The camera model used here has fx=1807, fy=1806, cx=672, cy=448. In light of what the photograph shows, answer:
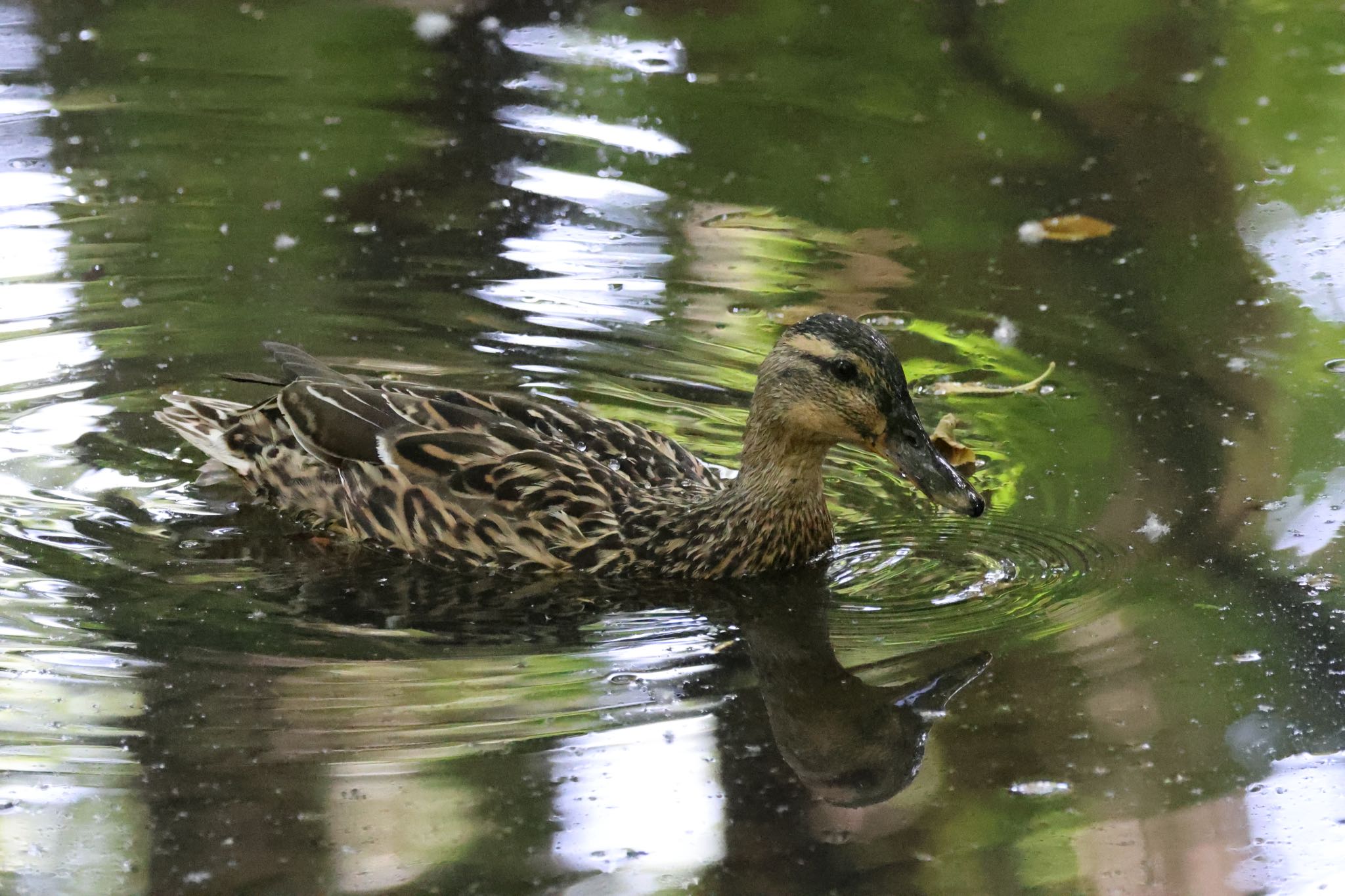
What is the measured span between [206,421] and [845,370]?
244 cm

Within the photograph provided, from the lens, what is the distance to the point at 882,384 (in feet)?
18.5

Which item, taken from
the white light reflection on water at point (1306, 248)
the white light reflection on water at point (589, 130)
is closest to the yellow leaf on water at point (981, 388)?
the white light reflection on water at point (1306, 248)

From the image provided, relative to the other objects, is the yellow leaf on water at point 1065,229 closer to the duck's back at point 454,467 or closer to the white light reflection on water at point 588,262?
the white light reflection on water at point 588,262

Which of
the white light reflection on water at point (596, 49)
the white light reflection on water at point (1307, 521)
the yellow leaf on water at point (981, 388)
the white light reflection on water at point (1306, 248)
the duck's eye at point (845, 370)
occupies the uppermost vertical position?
the white light reflection on water at point (596, 49)

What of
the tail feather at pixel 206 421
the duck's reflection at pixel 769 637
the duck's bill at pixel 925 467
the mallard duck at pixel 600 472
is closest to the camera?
the duck's reflection at pixel 769 637

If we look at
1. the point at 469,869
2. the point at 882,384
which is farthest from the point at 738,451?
the point at 469,869

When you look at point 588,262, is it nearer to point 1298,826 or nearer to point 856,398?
point 856,398

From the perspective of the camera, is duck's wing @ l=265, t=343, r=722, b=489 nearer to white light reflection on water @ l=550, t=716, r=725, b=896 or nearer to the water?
the water

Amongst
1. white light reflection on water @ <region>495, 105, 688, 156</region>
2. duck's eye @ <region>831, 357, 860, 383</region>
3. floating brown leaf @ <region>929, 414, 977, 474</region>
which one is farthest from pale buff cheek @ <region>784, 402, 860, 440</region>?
white light reflection on water @ <region>495, 105, 688, 156</region>

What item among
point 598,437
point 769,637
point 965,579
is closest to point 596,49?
point 598,437

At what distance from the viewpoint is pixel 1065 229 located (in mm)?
8789

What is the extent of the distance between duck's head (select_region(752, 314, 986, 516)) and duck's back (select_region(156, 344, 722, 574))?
1.74 ft

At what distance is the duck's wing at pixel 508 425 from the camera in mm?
6168

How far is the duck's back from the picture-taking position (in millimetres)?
5957
